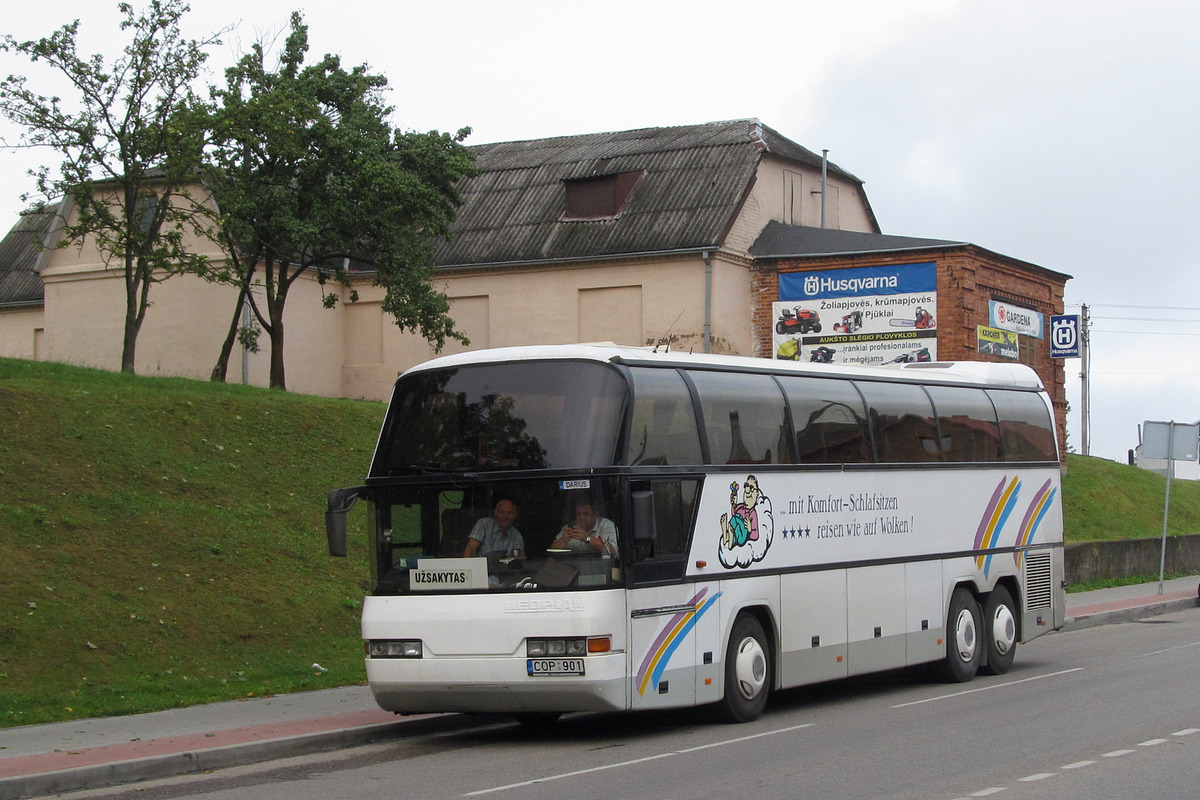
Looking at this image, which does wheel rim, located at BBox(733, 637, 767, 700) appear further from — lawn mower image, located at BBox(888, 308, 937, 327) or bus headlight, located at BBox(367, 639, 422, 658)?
lawn mower image, located at BBox(888, 308, 937, 327)

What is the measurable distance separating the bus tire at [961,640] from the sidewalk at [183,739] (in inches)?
242

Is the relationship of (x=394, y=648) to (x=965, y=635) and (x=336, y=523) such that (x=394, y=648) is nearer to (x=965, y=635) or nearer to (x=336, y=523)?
(x=336, y=523)

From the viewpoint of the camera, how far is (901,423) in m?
15.7

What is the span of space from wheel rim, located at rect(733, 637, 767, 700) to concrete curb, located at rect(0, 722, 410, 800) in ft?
10.1

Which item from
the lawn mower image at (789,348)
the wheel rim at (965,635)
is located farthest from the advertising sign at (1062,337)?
the wheel rim at (965,635)

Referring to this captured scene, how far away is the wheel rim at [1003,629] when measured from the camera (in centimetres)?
1714

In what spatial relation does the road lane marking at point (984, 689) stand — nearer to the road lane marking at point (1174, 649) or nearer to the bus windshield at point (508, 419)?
the road lane marking at point (1174, 649)

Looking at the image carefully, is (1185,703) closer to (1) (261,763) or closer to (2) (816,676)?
(2) (816,676)

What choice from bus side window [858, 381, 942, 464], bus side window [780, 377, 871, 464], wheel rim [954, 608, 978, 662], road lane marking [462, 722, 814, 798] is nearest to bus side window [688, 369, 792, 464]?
bus side window [780, 377, 871, 464]

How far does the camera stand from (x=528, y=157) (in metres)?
47.1

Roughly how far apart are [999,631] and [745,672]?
5405 mm

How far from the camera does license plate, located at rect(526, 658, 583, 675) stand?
11.3m

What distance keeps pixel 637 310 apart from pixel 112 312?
14.7 metres

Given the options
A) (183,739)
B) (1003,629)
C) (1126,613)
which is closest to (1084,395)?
(1126,613)
